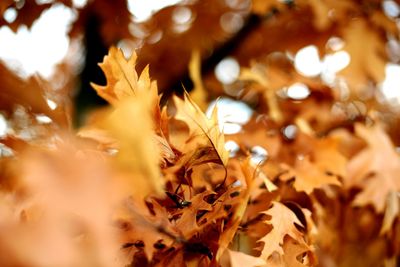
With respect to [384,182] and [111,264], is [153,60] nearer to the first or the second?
[384,182]

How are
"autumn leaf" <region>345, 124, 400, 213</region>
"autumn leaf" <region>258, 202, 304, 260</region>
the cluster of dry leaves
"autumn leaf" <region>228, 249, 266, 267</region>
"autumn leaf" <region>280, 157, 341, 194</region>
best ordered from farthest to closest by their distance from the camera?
1. "autumn leaf" <region>345, 124, 400, 213</region>
2. "autumn leaf" <region>280, 157, 341, 194</region>
3. "autumn leaf" <region>258, 202, 304, 260</region>
4. "autumn leaf" <region>228, 249, 266, 267</region>
5. the cluster of dry leaves

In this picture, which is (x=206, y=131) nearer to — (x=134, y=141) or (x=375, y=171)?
(x=134, y=141)

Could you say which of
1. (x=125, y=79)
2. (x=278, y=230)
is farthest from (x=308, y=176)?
(x=125, y=79)

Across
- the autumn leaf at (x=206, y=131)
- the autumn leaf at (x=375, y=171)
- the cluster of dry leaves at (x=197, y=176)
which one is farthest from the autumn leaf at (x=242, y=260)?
the autumn leaf at (x=375, y=171)

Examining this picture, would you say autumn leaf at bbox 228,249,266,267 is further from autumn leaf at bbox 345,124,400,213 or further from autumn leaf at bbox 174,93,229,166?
autumn leaf at bbox 345,124,400,213

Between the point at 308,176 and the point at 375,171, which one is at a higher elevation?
the point at 308,176

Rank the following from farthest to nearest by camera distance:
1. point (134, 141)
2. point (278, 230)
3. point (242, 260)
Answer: point (278, 230) → point (242, 260) → point (134, 141)

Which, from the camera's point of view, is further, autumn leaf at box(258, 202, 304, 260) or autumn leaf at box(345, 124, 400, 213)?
autumn leaf at box(345, 124, 400, 213)

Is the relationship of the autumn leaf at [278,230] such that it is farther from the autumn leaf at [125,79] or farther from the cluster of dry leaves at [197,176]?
the autumn leaf at [125,79]

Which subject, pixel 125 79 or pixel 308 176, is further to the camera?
pixel 308 176

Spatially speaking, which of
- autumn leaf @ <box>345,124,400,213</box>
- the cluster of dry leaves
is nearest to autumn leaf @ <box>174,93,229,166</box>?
the cluster of dry leaves
